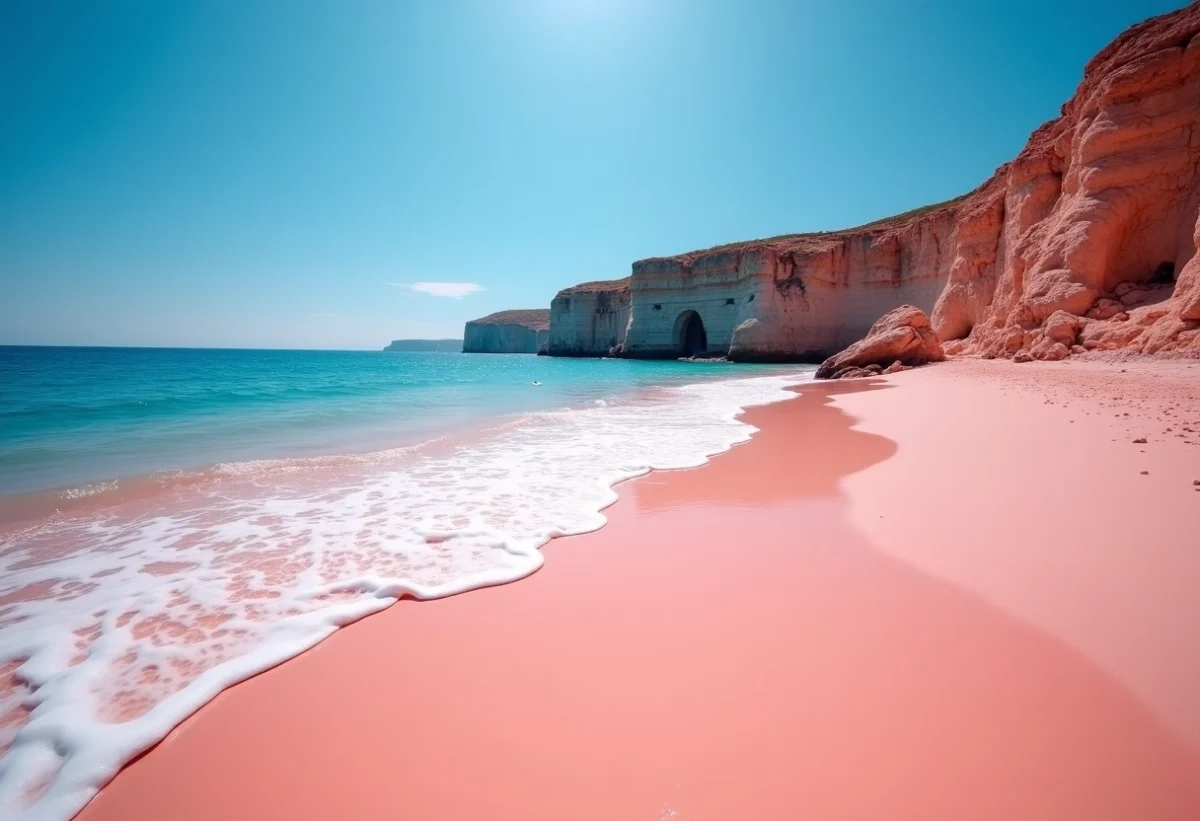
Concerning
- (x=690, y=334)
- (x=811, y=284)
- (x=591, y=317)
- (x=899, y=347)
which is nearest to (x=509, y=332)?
(x=591, y=317)

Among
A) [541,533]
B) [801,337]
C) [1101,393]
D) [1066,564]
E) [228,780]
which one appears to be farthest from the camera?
[801,337]

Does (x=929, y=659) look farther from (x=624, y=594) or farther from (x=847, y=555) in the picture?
(x=624, y=594)

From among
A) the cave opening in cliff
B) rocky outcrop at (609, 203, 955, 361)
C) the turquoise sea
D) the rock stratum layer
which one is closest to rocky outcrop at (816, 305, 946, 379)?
the rock stratum layer

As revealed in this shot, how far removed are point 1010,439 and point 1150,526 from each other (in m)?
2.80

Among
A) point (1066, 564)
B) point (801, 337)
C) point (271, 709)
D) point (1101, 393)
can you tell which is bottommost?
point (271, 709)

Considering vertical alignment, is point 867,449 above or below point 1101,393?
below

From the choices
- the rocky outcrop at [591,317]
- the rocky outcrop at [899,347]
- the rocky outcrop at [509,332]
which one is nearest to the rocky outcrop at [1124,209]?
the rocky outcrop at [899,347]

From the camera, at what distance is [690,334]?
4688 centimetres

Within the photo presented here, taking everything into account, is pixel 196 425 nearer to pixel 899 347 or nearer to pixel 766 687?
pixel 766 687

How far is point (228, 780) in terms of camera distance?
1.43 metres

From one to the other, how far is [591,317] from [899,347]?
42.5 meters

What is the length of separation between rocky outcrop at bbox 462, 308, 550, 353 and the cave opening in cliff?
4614 centimetres

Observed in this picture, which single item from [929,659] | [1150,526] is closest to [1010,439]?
[1150,526]

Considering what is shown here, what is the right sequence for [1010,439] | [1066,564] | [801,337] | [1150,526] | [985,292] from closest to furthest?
[1066,564], [1150,526], [1010,439], [985,292], [801,337]
